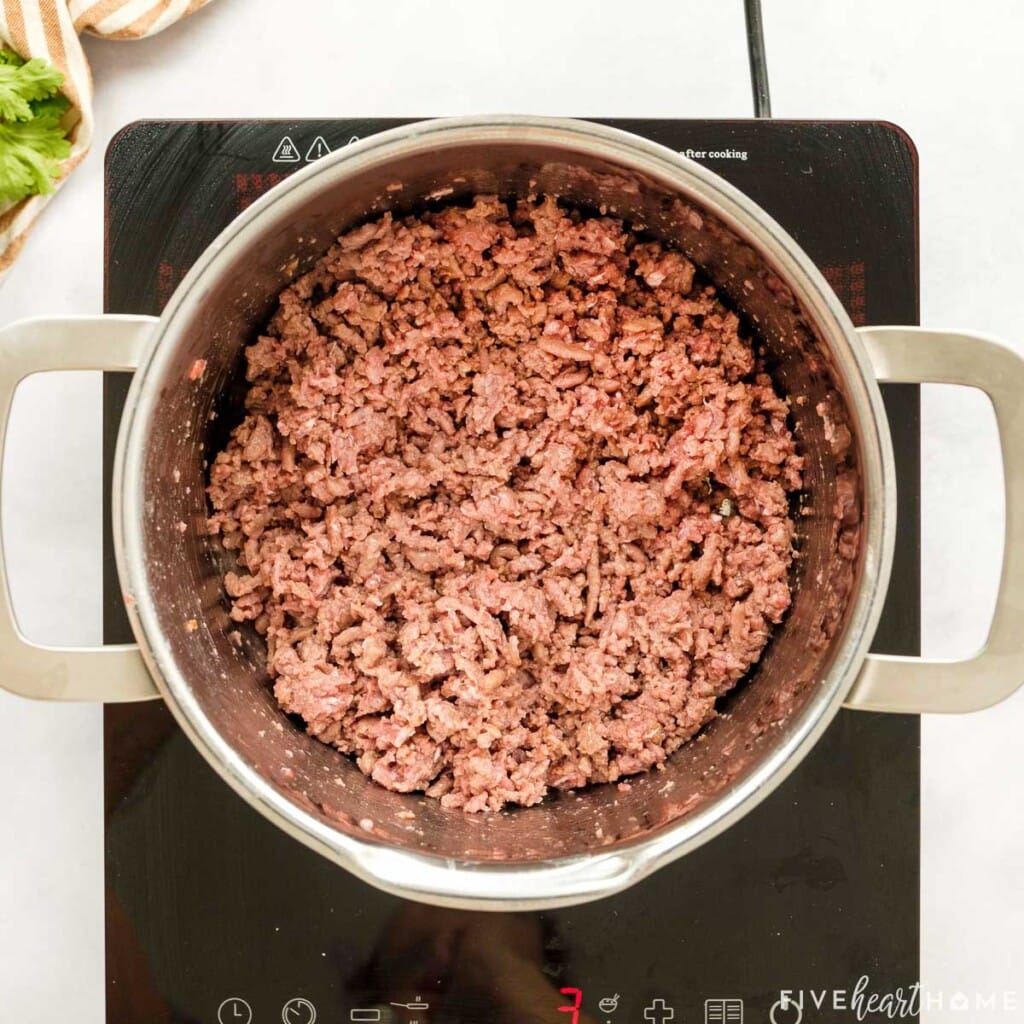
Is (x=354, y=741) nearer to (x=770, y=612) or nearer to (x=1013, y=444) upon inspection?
(x=770, y=612)

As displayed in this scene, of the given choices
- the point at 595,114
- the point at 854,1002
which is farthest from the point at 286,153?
the point at 854,1002

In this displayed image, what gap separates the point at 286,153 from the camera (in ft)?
3.91

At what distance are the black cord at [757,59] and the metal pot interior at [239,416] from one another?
31 cm

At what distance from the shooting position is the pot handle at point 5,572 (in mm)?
896

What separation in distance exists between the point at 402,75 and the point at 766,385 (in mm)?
712

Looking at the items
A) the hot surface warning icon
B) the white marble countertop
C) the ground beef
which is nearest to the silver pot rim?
the ground beef

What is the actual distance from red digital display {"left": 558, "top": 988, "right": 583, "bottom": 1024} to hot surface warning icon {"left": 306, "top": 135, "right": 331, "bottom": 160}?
1.07 m

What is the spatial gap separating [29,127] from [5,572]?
679 millimetres

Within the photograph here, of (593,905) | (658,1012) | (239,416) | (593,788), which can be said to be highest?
(239,416)

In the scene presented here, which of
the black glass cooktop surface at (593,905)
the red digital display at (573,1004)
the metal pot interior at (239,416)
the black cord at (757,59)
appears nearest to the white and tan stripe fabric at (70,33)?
the black glass cooktop surface at (593,905)

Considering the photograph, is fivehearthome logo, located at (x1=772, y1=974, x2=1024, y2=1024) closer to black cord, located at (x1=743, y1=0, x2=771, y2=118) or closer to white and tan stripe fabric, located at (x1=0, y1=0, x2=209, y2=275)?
black cord, located at (x1=743, y1=0, x2=771, y2=118)

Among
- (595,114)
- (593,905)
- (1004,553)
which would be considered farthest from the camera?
(595,114)

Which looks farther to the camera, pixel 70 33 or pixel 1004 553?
pixel 70 33

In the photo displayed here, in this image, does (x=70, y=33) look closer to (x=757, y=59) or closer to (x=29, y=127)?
(x=29, y=127)
